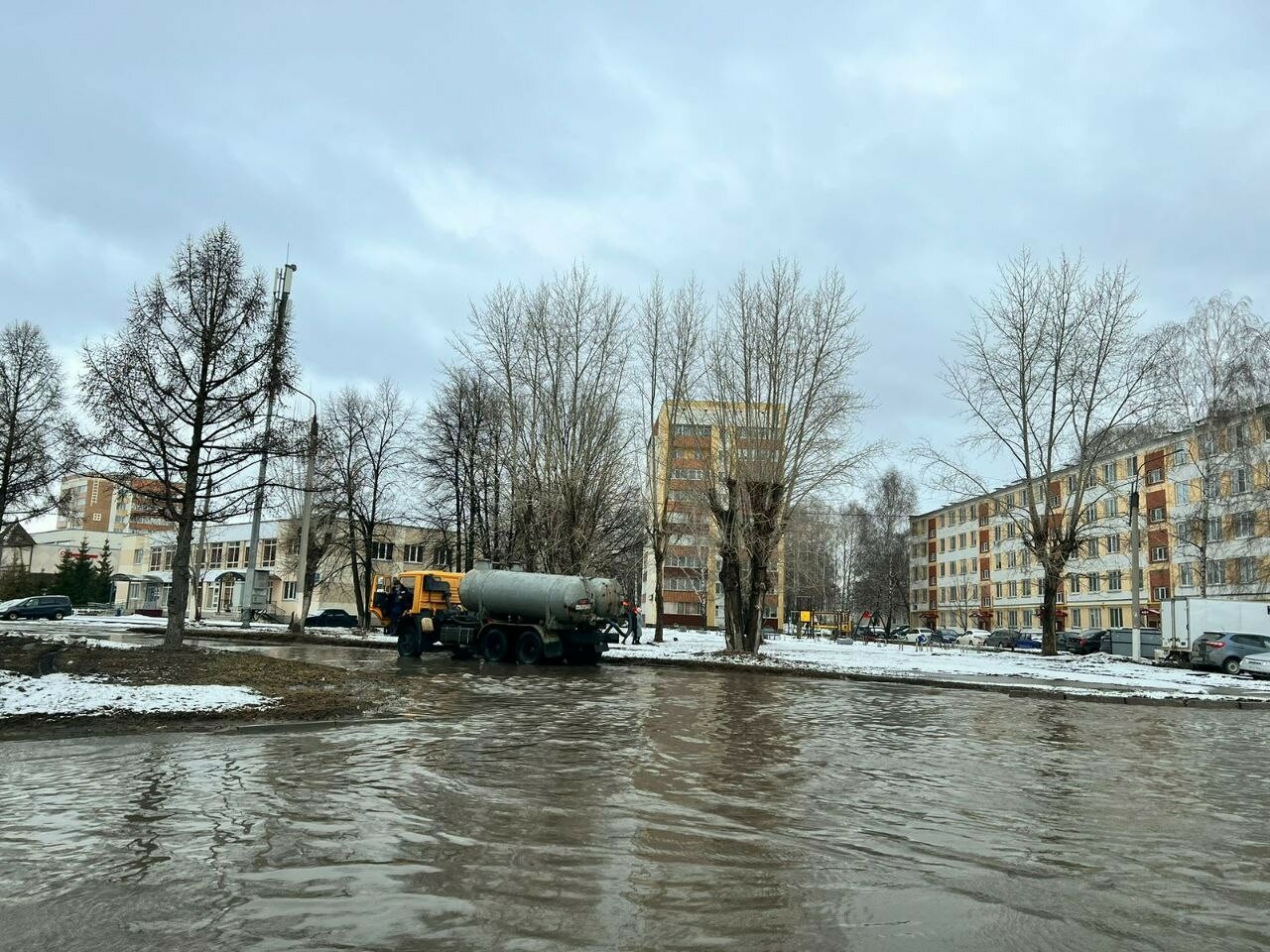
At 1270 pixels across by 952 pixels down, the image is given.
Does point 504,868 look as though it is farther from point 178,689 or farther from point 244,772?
point 178,689

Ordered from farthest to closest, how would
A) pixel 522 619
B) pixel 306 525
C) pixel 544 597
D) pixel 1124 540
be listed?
1. pixel 1124 540
2. pixel 306 525
3. pixel 522 619
4. pixel 544 597

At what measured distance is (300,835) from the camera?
6355 millimetres

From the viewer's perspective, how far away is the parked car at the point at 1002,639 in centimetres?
6334

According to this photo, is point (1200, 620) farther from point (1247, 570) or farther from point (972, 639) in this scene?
point (972, 639)

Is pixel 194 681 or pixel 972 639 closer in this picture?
pixel 194 681

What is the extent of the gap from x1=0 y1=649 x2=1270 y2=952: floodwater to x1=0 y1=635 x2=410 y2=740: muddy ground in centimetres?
87

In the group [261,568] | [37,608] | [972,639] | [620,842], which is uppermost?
[261,568]

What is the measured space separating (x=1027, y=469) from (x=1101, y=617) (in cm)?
4161

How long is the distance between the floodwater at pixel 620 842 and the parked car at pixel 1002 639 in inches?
2137

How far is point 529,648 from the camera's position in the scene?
27281 mm

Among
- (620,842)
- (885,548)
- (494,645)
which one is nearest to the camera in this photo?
(620,842)

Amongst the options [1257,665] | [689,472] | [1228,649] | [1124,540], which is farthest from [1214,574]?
[689,472]

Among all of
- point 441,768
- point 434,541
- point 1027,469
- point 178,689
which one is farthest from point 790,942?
point 434,541

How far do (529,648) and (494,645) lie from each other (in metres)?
1.16
